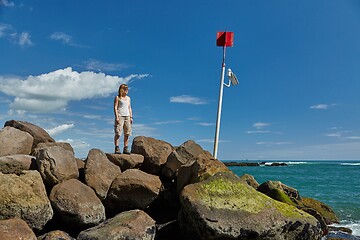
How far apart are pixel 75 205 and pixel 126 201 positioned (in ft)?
5.15

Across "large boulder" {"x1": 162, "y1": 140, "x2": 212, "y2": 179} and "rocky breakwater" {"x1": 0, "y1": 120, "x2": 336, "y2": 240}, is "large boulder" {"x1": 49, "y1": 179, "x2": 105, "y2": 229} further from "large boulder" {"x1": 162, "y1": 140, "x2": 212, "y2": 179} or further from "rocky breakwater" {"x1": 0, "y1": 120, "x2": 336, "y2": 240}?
"large boulder" {"x1": 162, "y1": 140, "x2": 212, "y2": 179}

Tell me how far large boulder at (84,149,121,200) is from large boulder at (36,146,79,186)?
1.67ft

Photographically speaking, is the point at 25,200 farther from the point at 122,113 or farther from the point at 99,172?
the point at 122,113

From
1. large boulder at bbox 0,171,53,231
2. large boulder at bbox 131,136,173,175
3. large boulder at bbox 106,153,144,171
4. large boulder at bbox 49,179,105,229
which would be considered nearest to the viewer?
large boulder at bbox 0,171,53,231

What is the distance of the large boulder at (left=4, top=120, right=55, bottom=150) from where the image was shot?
1146 cm

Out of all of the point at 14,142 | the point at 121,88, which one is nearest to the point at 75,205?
the point at 14,142

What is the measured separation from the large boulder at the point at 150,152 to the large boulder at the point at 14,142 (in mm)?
3255

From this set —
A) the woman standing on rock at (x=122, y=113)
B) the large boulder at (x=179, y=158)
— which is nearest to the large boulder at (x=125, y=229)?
the large boulder at (x=179, y=158)

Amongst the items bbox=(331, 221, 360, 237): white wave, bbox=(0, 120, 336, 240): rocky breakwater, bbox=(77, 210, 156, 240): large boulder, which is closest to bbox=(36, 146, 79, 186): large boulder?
bbox=(0, 120, 336, 240): rocky breakwater

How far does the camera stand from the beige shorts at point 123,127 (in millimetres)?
11375

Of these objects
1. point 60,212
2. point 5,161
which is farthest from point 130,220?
point 5,161

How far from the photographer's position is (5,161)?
9.06 m

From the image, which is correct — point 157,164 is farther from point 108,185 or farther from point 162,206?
point 108,185

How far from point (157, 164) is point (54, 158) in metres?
3.33
